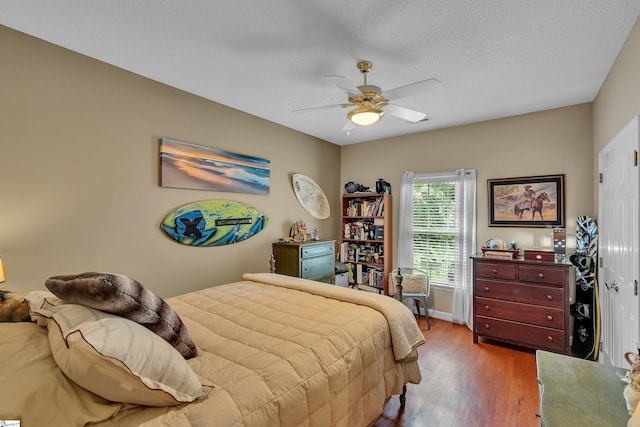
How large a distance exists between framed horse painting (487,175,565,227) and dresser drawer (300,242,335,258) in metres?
2.03

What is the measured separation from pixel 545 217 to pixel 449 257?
3.86ft

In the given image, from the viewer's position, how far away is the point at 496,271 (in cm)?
322

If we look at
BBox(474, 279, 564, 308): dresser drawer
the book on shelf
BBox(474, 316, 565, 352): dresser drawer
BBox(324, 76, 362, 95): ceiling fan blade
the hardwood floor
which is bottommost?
the hardwood floor

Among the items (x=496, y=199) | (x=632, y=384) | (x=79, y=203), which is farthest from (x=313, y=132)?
(x=632, y=384)

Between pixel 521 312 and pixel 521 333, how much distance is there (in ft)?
0.70

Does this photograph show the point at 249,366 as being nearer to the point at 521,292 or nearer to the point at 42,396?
the point at 42,396

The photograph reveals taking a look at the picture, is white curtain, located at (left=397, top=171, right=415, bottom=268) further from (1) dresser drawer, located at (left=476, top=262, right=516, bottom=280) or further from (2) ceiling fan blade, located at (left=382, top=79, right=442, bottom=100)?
(2) ceiling fan blade, located at (left=382, top=79, right=442, bottom=100)

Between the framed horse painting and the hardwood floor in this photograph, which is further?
the framed horse painting

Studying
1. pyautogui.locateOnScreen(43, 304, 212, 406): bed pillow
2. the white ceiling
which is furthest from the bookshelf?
pyautogui.locateOnScreen(43, 304, 212, 406): bed pillow

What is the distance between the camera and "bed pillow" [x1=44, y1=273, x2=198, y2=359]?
1.12 meters

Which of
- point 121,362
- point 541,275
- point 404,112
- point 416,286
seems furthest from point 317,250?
point 121,362

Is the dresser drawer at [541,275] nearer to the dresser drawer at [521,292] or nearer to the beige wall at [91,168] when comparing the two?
the dresser drawer at [521,292]

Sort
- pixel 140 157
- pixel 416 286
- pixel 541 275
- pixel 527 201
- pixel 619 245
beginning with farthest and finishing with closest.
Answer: pixel 416 286, pixel 527 201, pixel 541 275, pixel 140 157, pixel 619 245

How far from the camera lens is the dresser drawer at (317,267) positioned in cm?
364
